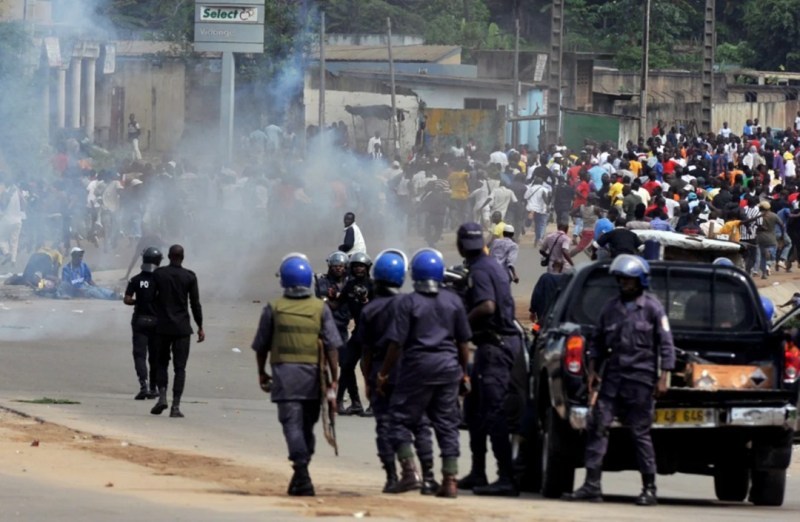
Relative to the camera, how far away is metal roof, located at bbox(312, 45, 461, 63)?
5922cm

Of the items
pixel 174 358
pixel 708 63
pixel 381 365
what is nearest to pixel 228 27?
pixel 708 63

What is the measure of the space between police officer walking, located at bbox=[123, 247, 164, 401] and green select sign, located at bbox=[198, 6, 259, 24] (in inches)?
884

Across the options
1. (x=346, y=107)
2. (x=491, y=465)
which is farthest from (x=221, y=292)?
(x=346, y=107)

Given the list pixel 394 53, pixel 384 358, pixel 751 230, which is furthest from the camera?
pixel 394 53

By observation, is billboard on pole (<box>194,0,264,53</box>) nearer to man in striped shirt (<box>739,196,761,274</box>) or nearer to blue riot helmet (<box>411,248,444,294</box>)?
man in striped shirt (<box>739,196,761,274</box>)

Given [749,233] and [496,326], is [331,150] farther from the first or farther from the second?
[496,326]

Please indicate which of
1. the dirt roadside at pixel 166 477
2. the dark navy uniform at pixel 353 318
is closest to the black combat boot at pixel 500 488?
the dirt roadside at pixel 166 477

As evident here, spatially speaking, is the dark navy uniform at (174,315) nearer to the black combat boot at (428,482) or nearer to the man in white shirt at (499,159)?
the black combat boot at (428,482)

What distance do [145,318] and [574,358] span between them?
6.31 metres

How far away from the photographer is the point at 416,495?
10125mm

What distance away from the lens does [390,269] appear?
10.4 metres

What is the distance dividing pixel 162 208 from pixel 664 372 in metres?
22.3

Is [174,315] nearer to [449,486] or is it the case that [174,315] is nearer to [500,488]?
[500,488]

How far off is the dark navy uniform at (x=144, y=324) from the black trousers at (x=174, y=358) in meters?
0.13
